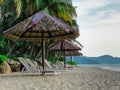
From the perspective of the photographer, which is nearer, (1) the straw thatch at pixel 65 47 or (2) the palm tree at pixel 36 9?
(1) the straw thatch at pixel 65 47

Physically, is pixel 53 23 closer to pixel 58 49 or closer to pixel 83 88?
pixel 83 88

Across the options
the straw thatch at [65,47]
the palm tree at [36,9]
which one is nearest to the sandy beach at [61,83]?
the straw thatch at [65,47]

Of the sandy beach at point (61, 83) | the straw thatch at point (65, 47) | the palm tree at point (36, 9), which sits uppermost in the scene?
the palm tree at point (36, 9)

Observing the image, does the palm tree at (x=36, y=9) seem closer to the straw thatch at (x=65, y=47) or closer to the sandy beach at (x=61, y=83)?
the straw thatch at (x=65, y=47)

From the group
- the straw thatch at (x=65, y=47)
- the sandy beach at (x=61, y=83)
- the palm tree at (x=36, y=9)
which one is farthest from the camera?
the palm tree at (x=36, y=9)

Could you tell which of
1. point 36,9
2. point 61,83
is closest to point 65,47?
point 36,9

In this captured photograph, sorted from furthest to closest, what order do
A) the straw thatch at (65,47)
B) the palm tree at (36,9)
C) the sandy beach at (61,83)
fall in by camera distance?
Answer: the palm tree at (36,9) → the straw thatch at (65,47) → the sandy beach at (61,83)

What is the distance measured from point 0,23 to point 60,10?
226 inches

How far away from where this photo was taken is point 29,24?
13.3m

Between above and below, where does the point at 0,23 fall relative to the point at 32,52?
above

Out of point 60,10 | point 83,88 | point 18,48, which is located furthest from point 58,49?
point 83,88

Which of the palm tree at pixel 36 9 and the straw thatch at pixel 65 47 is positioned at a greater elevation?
the palm tree at pixel 36 9

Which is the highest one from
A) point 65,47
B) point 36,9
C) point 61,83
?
point 36,9

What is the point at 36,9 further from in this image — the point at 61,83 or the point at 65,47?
the point at 61,83
